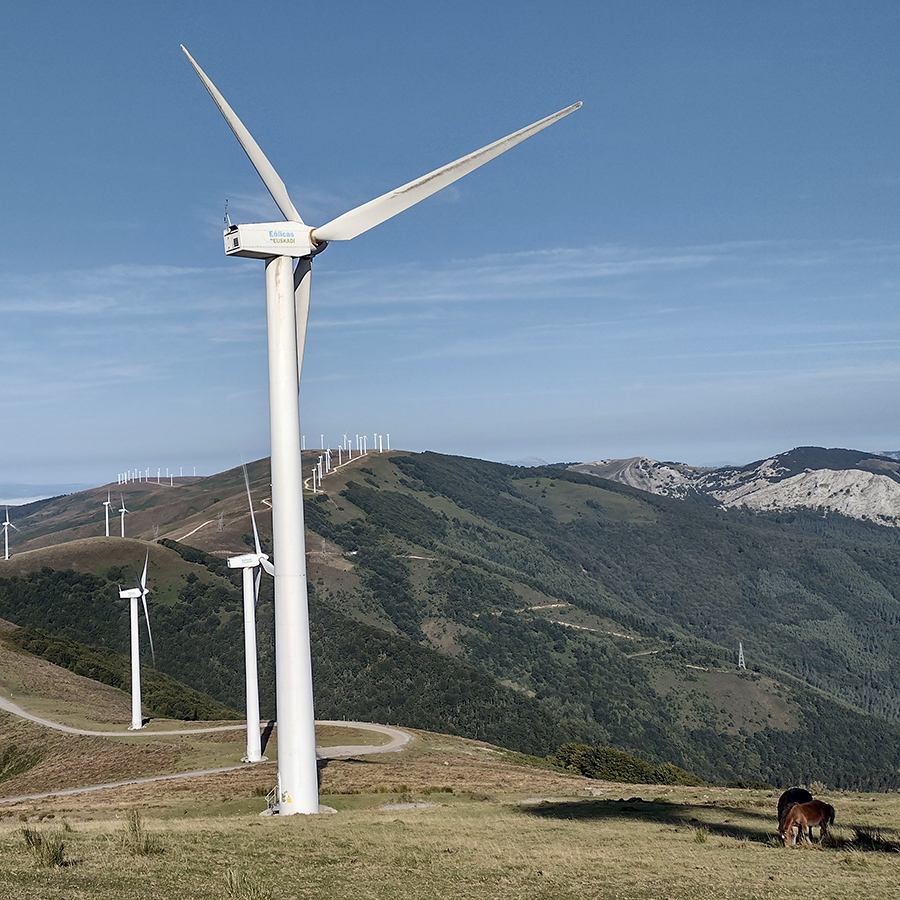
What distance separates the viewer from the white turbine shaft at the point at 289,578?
121 ft

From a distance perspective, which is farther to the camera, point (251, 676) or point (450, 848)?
point (251, 676)

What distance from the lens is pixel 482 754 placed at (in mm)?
71188

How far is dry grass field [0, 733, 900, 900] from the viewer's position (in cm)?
2095

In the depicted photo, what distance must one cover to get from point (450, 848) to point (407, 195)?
2555 cm

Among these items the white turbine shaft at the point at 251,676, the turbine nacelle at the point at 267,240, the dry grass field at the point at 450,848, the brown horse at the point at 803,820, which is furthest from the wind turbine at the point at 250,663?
the brown horse at the point at 803,820

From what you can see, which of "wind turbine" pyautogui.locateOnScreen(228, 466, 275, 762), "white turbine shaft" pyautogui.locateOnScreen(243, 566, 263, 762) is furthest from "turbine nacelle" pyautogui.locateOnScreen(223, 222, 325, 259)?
"white turbine shaft" pyautogui.locateOnScreen(243, 566, 263, 762)

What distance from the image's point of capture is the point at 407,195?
128 ft

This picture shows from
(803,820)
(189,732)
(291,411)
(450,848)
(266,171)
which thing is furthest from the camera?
(189,732)

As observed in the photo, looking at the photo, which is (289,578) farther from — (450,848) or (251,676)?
(251,676)

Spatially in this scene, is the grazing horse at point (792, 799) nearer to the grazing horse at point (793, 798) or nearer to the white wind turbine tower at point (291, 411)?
the grazing horse at point (793, 798)

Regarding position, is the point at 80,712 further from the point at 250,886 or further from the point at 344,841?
the point at 250,886

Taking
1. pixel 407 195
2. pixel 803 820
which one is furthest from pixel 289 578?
pixel 803 820

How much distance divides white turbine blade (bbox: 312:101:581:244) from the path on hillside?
34.9 metres

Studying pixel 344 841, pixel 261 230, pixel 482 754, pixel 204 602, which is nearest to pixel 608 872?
pixel 344 841
